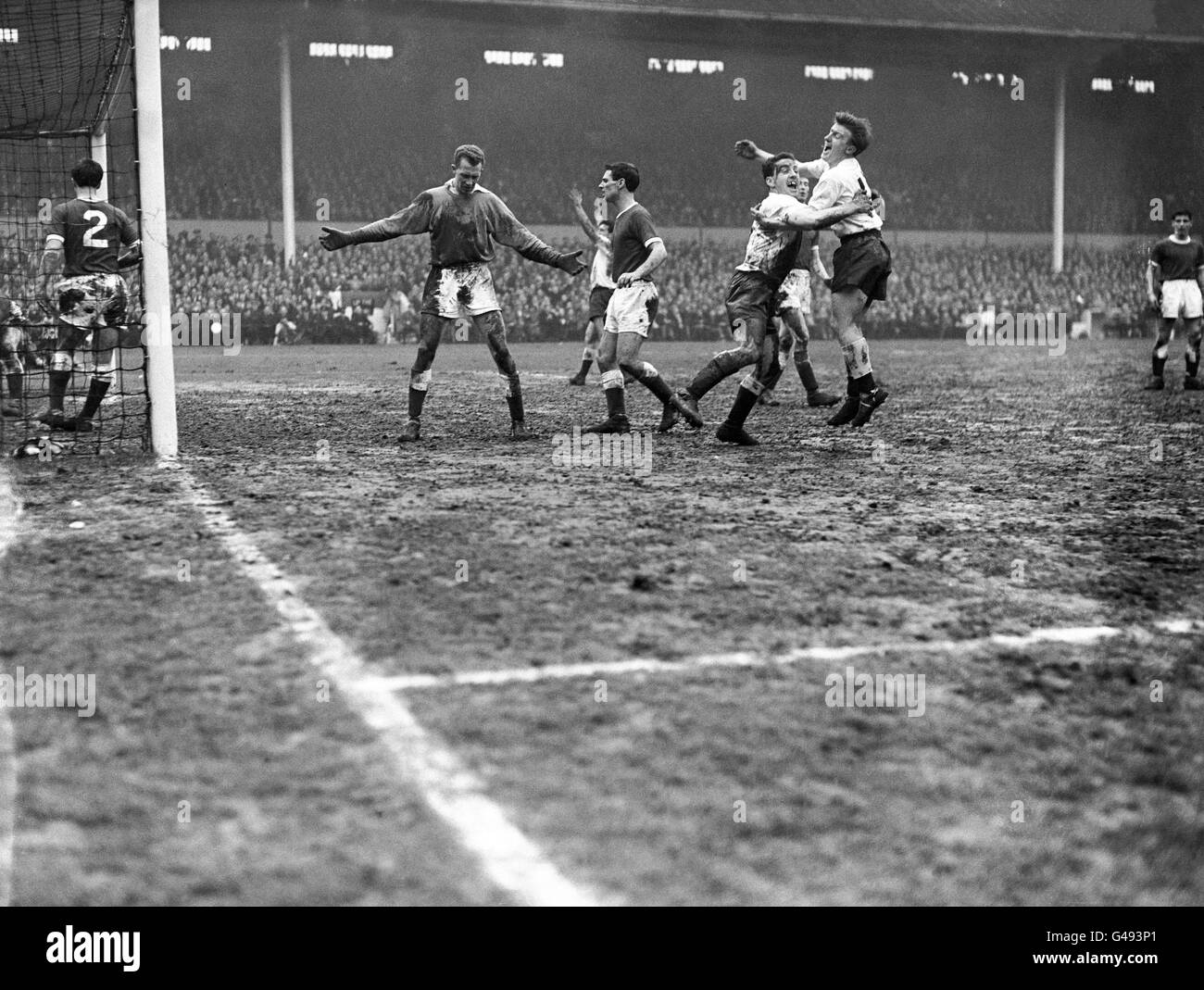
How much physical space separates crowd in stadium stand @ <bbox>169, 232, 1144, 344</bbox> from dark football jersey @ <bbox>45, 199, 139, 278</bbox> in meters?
21.5

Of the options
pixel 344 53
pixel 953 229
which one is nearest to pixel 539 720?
pixel 344 53

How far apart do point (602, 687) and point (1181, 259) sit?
44.5 feet

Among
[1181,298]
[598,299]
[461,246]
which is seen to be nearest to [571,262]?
[461,246]

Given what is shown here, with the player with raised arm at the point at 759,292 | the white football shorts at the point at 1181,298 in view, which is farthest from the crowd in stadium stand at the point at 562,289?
the player with raised arm at the point at 759,292

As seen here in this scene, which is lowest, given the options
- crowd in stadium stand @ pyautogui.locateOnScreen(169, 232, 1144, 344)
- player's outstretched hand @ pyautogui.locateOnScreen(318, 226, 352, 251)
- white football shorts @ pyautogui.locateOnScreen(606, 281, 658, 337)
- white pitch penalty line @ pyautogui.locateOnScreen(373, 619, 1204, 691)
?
white pitch penalty line @ pyautogui.locateOnScreen(373, 619, 1204, 691)

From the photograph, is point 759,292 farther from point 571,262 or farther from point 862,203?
point 571,262

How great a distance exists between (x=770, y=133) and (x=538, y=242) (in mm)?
35054

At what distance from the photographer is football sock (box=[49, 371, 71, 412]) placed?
32.6ft

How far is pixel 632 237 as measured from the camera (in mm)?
9383

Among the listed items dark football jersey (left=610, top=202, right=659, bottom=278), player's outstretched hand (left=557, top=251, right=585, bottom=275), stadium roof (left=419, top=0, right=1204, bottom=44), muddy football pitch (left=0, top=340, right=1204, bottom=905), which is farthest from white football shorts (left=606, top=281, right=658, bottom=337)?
stadium roof (left=419, top=0, right=1204, bottom=44)

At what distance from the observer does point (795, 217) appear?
9.01 meters

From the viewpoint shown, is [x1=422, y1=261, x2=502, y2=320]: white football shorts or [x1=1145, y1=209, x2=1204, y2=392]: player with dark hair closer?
[x1=422, y1=261, x2=502, y2=320]: white football shorts

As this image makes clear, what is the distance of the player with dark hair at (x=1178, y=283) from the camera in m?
15.2

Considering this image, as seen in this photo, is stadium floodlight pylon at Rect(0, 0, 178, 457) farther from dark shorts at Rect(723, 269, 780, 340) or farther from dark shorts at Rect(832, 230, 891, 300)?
dark shorts at Rect(832, 230, 891, 300)
